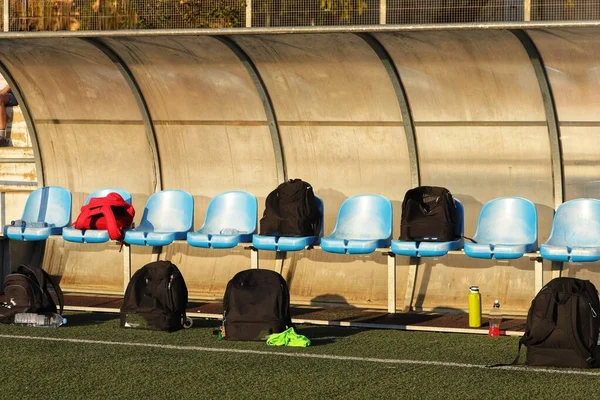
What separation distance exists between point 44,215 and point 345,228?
10.6ft

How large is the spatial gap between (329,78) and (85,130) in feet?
9.40

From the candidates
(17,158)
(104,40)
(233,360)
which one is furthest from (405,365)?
(17,158)

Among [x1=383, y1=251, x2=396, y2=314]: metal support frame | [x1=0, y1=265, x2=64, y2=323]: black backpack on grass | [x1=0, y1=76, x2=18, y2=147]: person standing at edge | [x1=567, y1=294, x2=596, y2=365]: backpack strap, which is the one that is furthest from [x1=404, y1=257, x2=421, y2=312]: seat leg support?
[x1=0, y1=76, x2=18, y2=147]: person standing at edge

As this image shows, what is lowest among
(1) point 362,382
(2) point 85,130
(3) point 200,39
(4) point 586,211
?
(1) point 362,382

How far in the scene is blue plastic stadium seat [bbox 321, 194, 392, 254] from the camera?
1053cm

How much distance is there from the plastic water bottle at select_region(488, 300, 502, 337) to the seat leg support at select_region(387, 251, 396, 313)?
0.89m

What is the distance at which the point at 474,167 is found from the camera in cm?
1095

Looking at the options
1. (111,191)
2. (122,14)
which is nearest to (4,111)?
(111,191)

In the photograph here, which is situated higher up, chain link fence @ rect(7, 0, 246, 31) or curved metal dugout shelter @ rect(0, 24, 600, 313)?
chain link fence @ rect(7, 0, 246, 31)

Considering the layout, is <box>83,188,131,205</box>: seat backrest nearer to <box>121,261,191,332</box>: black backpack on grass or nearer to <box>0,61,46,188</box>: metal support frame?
<box>0,61,46,188</box>: metal support frame

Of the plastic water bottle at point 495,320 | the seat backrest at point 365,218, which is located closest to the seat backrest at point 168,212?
the seat backrest at point 365,218

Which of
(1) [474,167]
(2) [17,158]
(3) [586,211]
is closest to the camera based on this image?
(3) [586,211]

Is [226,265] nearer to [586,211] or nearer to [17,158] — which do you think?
[586,211]

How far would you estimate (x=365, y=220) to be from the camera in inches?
420
